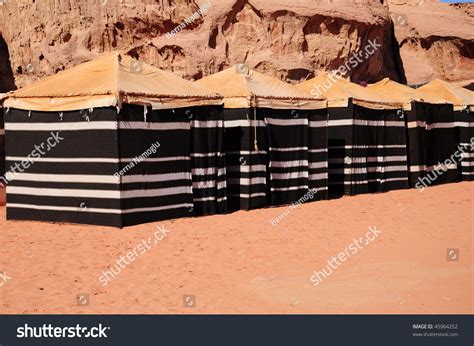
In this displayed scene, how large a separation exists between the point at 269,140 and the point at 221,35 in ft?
32.2

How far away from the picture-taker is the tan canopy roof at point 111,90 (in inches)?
406

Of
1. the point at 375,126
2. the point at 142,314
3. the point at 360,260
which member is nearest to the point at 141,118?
the point at 360,260

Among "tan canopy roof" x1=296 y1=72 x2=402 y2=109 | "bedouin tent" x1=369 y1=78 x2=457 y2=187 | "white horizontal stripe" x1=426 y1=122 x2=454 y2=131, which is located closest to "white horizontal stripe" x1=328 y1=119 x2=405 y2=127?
"tan canopy roof" x1=296 y1=72 x2=402 y2=109

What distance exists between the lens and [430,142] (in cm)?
1722

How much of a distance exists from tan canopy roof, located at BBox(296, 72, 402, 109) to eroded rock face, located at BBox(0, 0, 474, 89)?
19.7 ft

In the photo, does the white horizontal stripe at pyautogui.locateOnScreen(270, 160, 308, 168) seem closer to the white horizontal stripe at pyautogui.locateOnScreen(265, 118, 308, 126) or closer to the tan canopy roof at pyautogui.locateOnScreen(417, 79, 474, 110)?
the white horizontal stripe at pyautogui.locateOnScreen(265, 118, 308, 126)

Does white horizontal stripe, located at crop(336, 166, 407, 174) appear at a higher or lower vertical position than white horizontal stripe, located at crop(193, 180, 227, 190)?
lower

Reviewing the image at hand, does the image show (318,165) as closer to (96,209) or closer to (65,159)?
(96,209)

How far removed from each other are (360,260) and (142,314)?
10.3 ft

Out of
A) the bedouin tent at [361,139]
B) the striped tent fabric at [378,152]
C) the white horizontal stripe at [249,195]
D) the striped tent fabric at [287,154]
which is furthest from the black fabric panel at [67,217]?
the striped tent fabric at [378,152]

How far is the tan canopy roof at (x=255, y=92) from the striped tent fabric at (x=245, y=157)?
0.65 ft

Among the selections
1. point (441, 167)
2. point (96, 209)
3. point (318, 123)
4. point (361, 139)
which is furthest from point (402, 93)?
point (96, 209)

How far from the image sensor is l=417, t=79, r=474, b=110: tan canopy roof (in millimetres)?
18438

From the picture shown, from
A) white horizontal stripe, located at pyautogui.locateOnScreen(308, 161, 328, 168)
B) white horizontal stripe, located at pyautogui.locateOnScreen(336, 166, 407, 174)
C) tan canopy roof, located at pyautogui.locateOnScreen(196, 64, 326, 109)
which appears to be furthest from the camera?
white horizontal stripe, located at pyautogui.locateOnScreen(336, 166, 407, 174)
